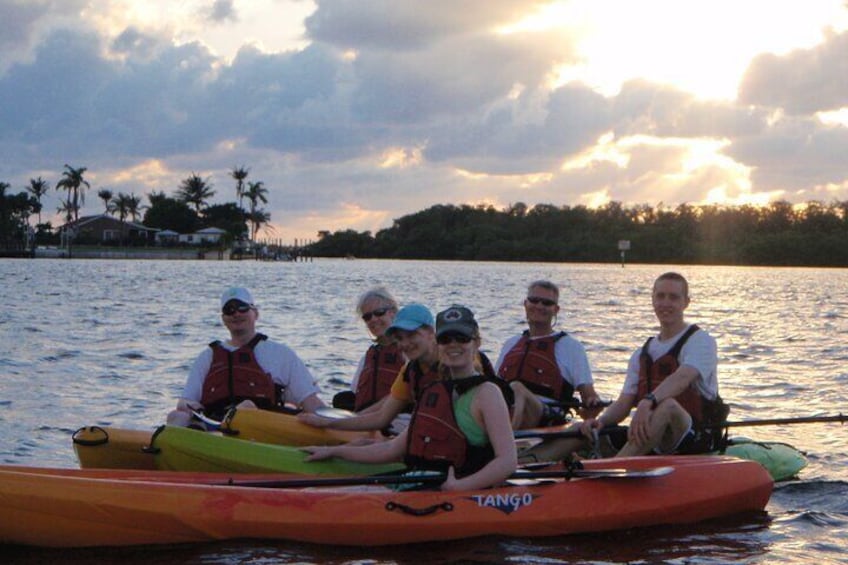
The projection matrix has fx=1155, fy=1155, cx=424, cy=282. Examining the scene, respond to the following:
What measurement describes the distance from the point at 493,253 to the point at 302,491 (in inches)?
5175

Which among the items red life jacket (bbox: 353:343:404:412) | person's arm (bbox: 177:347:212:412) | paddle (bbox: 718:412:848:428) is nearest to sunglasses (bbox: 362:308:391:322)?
red life jacket (bbox: 353:343:404:412)

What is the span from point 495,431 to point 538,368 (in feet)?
10.2

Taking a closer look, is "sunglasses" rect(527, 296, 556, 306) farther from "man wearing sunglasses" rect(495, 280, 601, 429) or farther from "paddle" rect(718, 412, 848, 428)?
"paddle" rect(718, 412, 848, 428)

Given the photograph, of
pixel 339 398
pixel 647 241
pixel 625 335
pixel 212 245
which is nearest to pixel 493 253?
pixel 647 241

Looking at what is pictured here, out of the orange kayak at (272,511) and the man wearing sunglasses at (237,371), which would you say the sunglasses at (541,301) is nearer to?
the man wearing sunglasses at (237,371)

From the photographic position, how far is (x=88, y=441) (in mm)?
7586

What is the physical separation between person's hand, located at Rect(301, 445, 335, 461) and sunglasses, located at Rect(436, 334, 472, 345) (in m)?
1.66

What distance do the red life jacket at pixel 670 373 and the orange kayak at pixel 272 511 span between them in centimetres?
80

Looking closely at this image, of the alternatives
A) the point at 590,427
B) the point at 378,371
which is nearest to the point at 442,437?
the point at 590,427

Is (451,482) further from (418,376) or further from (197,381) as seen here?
(197,381)

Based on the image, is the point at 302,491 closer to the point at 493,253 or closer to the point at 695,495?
the point at 695,495

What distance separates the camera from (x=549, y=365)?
878 centimetres

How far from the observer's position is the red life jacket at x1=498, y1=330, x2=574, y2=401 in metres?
8.77

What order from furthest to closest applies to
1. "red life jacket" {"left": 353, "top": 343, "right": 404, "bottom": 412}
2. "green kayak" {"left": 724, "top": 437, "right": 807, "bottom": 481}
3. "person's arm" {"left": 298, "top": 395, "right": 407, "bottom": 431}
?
"green kayak" {"left": 724, "top": 437, "right": 807, "bottom": 481}, "red life jacket" {"left": 353, "top": 343, "right": 404, "bottom": 412}, "person's arm" {"left": 298, "top": 395, "right": 407, "bottom": 431}
